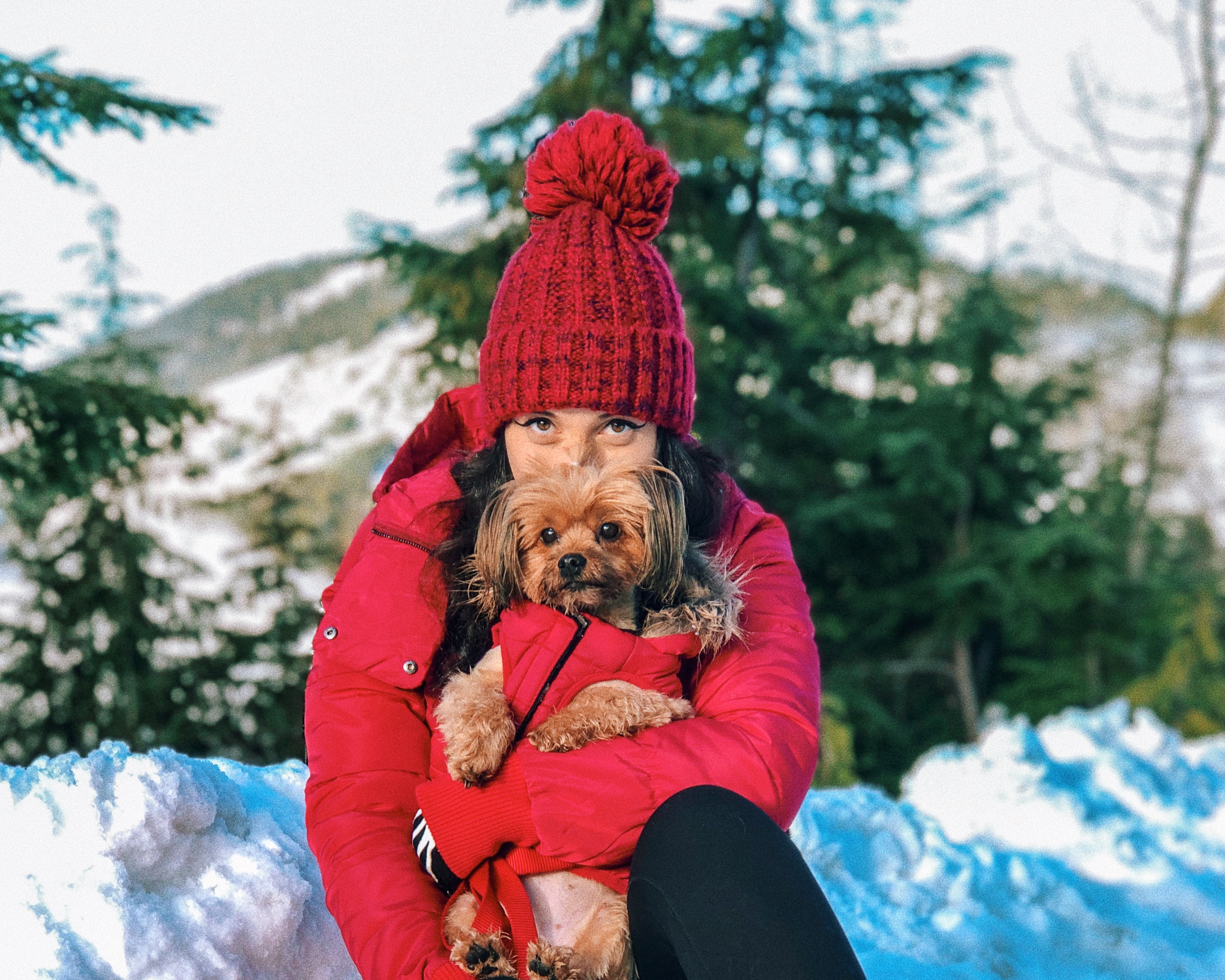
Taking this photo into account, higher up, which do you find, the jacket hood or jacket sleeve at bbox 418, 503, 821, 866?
the jacket hood

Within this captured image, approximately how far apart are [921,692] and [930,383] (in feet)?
12.1

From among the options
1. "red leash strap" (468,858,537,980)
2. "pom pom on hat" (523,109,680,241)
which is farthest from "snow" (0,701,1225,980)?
"pom pom on hat" (523,109,680,241)

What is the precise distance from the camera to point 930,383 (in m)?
11.1

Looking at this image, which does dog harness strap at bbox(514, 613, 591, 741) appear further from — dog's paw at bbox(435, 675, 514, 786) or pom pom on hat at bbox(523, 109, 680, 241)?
pom pom on hat at bbox(523, 109, 680, 241)

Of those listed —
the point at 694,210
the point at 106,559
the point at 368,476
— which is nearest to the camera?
the point at 106,559

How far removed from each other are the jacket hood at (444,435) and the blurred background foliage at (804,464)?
2.37 metres

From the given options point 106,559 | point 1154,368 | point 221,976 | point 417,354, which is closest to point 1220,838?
point 221,976

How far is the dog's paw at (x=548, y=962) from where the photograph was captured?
1623 millimetres

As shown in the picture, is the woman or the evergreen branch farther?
the evergreen branch

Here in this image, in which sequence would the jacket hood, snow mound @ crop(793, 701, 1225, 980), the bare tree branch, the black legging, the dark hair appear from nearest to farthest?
the black legging
the dark hair
the jacket hood
snow mound @ crop(793, 701, 1225, 980)
the bare tree branch

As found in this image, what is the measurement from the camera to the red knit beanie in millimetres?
1979

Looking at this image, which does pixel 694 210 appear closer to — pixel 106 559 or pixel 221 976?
pixel 106 559

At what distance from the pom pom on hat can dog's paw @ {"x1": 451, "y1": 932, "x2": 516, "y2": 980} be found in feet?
4.68

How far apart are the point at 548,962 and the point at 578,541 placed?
2.38 feet
